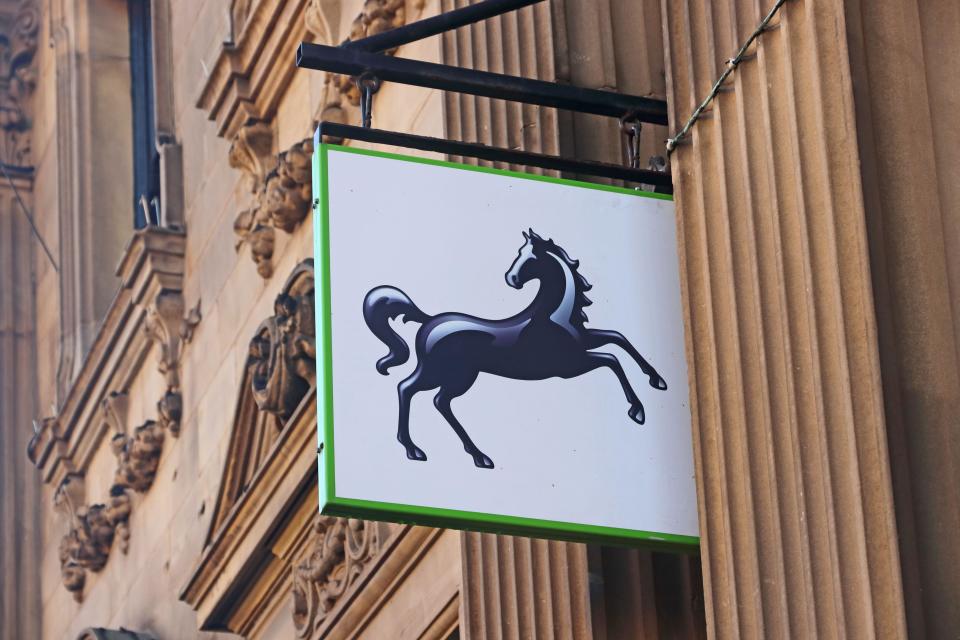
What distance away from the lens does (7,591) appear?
2375 cm

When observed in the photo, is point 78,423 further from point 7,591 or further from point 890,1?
point 890,1

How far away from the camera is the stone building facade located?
27.9 feet

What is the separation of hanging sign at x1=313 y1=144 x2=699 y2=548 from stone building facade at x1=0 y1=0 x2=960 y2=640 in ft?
0.63

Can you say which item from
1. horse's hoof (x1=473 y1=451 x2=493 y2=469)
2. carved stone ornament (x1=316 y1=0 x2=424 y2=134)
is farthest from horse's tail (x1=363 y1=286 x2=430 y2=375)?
carved stone ornament (x1=316 y1=0 x2=424 y2=134)

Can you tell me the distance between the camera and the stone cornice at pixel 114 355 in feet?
61.9

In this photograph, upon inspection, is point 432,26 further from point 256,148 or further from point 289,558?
point 256,148

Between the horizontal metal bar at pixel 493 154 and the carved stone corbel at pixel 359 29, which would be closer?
the horizontal metal bar at pixel 493 154

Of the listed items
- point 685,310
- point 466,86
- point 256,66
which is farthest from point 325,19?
point 685,310

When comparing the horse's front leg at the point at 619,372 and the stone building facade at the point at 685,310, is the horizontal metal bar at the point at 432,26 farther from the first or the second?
the horse's front leg at the point at 619,372

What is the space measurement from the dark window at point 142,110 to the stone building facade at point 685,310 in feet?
0.17

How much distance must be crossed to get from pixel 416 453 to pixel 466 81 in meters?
1.86

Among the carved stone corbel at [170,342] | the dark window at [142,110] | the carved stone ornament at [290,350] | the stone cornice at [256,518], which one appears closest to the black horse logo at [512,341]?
the stone cornice at [256,518]

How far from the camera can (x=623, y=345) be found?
9.43m

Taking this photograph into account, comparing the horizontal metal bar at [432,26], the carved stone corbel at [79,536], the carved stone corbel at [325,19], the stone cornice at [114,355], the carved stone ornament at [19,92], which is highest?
the carved stone ornament at [19,92]
